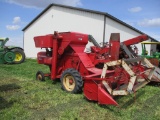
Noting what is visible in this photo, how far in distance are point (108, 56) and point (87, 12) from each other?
10871 mm

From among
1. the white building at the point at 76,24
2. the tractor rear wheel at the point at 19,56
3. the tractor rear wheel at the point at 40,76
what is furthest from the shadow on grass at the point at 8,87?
the white building at the point at 76,24

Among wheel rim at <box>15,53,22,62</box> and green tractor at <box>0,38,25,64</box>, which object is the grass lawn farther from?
wheel rim at <box>15,53,22,62</box>

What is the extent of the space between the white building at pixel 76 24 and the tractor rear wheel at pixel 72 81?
1014 centimetres

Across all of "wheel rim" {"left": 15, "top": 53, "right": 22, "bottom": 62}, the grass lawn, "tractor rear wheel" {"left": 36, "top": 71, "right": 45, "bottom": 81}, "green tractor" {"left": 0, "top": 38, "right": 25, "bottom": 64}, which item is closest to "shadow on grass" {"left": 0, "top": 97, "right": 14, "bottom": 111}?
the grass lawn

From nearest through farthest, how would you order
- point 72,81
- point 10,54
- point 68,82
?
point 72,81
point 68,82
point 10,54

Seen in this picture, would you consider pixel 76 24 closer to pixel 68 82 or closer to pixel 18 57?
pixel 18 57

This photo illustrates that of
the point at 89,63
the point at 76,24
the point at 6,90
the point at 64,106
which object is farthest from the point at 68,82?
the point at 76,24

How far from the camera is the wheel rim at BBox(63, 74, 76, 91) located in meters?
7.19

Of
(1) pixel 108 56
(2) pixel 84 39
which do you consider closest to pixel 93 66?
(1) pixel 108 56

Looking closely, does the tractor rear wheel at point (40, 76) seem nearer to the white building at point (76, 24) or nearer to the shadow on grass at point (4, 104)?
the shadow on grass at point (4, 104)

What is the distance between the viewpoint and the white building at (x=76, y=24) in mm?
17234

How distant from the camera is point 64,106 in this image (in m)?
5.80

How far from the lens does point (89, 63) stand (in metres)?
7.57

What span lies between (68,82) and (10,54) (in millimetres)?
8149
